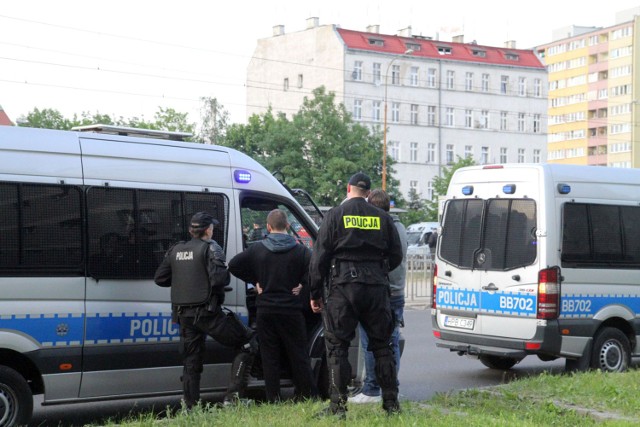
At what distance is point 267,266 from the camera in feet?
29.6

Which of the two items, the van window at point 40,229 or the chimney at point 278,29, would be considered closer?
the van window at point 40,229

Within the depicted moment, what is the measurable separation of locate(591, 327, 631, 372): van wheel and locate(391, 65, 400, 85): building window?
245 feet

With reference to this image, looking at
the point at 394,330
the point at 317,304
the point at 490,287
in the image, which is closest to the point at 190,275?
the point at 317,304

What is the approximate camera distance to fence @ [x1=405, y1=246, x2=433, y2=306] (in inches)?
963

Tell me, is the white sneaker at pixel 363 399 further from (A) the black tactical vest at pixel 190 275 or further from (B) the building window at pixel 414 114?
(B) the building window at pixel 414 114

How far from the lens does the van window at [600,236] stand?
11617mm

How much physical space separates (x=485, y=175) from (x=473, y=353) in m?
→ 2.10

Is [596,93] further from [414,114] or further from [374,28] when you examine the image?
[414,114]

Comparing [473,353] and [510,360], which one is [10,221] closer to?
[473,353]

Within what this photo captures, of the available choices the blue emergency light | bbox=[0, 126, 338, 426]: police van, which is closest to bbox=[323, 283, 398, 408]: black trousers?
bbox=[0, 126, 338, 426]: police van

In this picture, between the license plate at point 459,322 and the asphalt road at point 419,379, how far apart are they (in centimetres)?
66

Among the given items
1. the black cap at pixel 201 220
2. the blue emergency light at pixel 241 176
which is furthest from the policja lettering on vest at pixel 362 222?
the blue emergency light at pixel 241 176

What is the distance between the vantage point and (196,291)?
8.55 meters

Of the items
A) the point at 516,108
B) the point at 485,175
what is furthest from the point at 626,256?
the point at 516,108
